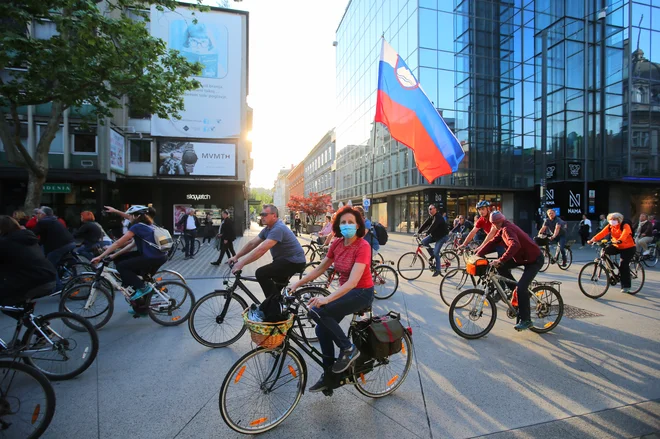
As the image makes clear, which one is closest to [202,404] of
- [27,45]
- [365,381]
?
[365,381]

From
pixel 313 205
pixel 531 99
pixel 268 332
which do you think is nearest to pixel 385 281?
pixel 268 332

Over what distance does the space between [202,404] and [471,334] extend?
3595 mm

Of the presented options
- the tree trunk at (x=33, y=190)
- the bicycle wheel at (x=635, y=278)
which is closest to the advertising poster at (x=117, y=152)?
the tree trunk at (x=33, y=190)

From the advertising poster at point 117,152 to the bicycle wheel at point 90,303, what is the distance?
16567mm

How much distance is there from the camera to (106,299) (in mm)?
5465

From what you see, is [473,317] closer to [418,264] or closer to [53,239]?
[418,264]

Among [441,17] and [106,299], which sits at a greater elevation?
[441,17]

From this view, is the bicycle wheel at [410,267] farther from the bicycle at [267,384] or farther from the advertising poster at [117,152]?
the advertising poster at [117,152]

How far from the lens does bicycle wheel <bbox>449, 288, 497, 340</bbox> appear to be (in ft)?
16.5

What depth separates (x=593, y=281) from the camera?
7.52 metres

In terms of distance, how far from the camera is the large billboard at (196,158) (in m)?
22.5

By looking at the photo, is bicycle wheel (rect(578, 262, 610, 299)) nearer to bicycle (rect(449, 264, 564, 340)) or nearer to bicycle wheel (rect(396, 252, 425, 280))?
bicycle (rect(449, 264, 564, 340))

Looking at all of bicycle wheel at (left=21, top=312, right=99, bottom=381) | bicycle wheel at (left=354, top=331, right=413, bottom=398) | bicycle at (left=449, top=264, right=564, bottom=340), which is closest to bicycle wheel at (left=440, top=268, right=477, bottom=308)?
bicycle at (left=449, top=264, right=564, bottom=340)

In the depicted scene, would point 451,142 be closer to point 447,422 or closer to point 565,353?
point 565,353
